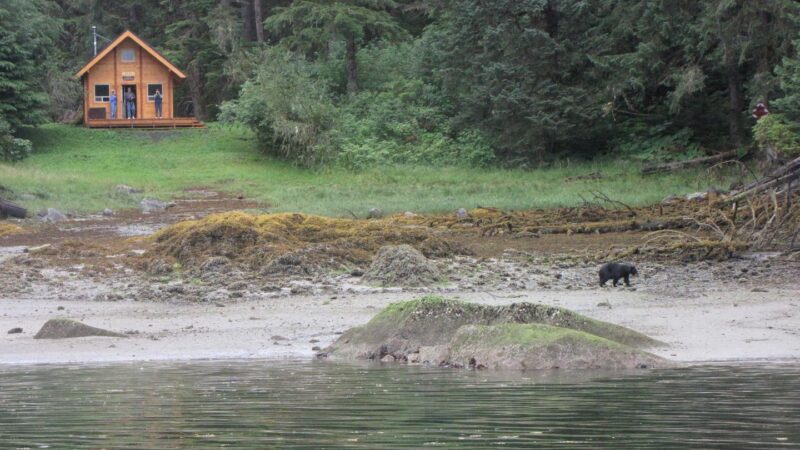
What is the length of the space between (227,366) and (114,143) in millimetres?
36528

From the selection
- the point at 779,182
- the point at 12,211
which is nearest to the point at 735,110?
the point at 779,182

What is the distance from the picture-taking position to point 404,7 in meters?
56.4

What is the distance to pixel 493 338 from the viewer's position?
40.0 ft

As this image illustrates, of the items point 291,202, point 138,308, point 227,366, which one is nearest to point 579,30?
point 291,202

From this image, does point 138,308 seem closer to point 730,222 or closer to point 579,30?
point 730,222

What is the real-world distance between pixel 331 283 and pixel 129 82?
1459 inches

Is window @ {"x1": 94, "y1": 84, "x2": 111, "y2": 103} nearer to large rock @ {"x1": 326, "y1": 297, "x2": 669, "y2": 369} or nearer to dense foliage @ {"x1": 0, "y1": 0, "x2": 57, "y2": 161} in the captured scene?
dense foliage @ {"x1": 0, "y1": 0, "x2": 57, "y2": 161}

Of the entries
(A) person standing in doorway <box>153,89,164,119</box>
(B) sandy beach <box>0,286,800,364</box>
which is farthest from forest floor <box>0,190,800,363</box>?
(A) person standing in doorway <box>153,89,164,119</box>

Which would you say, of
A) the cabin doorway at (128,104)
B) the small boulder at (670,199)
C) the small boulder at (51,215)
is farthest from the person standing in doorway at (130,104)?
the small boulder at (670,199)

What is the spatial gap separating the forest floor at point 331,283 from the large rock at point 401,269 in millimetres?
143

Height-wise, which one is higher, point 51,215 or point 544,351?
point 544,351

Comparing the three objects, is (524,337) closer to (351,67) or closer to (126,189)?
(126,189)

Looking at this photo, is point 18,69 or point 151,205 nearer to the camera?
point 151,205

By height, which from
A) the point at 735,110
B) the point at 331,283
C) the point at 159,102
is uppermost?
the point at 735,110
